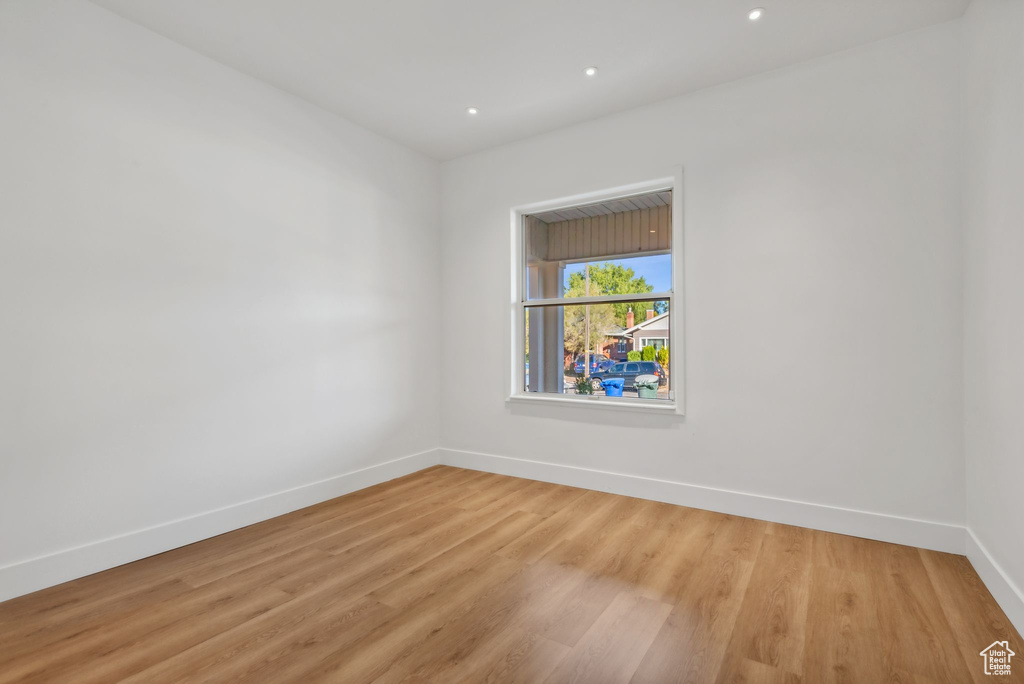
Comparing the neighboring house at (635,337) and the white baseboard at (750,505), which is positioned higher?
the neighboring house at (635,337)

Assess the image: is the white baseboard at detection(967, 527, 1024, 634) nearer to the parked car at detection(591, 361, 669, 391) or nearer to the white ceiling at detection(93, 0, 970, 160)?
the parked car at detection(591, 361, 669, 391)

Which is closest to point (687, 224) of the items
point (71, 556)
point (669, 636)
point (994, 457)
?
point (994, 457)

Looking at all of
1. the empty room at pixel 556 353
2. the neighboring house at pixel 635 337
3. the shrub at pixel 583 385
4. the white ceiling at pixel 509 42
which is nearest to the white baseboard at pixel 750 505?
the empty room at pixel 556 353

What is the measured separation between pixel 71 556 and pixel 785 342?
408 centimetres

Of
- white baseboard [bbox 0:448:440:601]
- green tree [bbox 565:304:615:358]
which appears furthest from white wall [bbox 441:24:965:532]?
white baseboard [bbox 0:448:440:601]

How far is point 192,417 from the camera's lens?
2.84m

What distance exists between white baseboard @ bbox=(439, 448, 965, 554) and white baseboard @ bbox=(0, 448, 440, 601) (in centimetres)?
132

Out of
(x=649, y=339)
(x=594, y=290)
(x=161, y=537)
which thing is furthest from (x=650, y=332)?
(x=161, y=537)

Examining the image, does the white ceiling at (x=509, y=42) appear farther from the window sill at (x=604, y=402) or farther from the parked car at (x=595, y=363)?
the window sill at (x=604, y=402)

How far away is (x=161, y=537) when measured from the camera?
269 centimetres

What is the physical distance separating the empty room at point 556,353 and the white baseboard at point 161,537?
0.05 feet

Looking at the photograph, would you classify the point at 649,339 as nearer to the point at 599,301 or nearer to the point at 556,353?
the point at 599,301

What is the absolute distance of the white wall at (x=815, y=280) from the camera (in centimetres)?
268

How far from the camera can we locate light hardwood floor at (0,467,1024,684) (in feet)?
5.61
